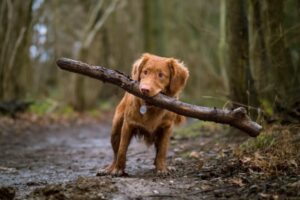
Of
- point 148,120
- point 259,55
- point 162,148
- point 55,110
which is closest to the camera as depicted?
point 148,120

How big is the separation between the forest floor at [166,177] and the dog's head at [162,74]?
1052mm

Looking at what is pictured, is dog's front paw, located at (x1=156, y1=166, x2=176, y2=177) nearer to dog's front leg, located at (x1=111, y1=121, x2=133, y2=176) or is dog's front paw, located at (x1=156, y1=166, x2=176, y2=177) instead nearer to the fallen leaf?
dog's front leg, located at (x1=111, y1=121, x2=133, y2=176)

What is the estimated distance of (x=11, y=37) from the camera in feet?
52.5

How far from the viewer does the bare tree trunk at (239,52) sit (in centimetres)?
860

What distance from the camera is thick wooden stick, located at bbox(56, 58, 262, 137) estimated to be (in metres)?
5.48

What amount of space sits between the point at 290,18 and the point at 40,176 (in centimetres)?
536

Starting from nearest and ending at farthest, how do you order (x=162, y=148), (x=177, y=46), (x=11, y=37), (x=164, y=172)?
(x=164, y=172)
(x=162, y=148)
(x=11, y=37)
(x=177, y=46)

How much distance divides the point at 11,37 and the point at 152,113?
35.2 ft

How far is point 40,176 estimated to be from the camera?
7.12 meters

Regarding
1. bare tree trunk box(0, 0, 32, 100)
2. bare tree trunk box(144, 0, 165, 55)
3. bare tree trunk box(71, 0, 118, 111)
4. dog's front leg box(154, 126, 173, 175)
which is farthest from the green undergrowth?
dog's front leg box(154, 126, 173, 175)

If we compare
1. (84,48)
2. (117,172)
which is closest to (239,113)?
(117,172)

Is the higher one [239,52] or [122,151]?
[239,52]

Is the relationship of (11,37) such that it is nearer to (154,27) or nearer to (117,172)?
(154,27)

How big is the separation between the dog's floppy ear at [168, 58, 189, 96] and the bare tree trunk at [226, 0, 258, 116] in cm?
229
